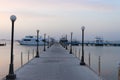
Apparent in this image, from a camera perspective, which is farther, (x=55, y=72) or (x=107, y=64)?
(x=107, y=64)

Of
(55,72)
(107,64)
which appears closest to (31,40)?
(107,64)

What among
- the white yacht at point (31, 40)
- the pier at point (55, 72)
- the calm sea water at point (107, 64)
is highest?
the white yacht at point (31, 40)

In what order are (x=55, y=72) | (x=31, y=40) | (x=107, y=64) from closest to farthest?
1. (x=55, y=72)
2. (x=107, y=64)
3. (x=31, y=40)

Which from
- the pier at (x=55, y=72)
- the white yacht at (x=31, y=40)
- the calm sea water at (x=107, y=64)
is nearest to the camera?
the pier at (x=55, y=72)

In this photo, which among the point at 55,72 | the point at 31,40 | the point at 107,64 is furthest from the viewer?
the point at 31,40

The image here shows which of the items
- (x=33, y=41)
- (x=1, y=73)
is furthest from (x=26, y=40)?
(x=1, y=73)

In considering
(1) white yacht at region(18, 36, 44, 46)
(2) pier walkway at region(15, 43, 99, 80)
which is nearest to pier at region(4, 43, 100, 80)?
(2) pier walkway at region(15, 43, 99, 80)

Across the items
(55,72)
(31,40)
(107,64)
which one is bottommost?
(107,64)

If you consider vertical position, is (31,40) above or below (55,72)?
above

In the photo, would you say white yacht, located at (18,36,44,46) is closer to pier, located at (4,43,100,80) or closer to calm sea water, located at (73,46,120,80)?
calm sea water, located at (73,46,120,80)

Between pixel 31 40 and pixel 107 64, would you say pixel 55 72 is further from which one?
pixel 31 40

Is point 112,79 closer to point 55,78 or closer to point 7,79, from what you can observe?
point 55,78

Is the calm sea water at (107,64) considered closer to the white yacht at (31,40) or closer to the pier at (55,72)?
the pier at (55,72)

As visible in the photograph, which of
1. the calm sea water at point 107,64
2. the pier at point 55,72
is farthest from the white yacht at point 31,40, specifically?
the pier at point 55,72
